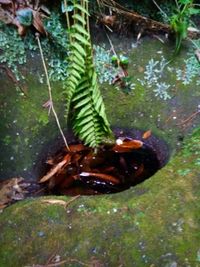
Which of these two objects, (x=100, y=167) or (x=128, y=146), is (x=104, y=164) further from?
(x=128, y=146)

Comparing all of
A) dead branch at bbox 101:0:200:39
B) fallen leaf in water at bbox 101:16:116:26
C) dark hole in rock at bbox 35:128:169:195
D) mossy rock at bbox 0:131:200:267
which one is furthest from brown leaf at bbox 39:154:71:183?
dead branch at bbox 101:0:200:39

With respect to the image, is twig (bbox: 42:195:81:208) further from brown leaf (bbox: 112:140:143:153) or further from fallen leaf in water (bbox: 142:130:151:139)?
fallen leaf in water (bbox: 142:130:151:139)

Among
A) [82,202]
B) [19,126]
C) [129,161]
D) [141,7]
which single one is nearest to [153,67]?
[141,7]

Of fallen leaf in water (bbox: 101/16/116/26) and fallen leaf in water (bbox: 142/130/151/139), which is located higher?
fallen leaf in water (bbox: 101/16/116/26)

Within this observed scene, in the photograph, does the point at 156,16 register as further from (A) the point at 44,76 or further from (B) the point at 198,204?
(B) the point at 198,204

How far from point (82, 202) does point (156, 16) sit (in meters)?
1.85

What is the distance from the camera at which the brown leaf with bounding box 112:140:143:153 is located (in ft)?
10.8

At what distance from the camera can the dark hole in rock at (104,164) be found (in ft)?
9.87

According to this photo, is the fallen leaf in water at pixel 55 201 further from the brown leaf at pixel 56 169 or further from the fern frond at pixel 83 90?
the fern frond at pixel 83 90

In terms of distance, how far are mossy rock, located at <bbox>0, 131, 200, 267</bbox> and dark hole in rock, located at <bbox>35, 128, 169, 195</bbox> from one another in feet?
1.55

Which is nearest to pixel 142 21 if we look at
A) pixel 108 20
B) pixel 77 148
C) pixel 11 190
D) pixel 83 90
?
pixel 108 20

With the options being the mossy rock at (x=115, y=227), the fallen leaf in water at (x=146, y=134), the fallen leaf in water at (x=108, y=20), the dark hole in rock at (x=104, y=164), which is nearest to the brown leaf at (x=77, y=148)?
the dark hole in rock at (x=104, y=164)

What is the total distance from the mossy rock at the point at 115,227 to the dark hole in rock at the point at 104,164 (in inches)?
18.6

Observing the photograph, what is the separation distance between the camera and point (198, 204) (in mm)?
2324
